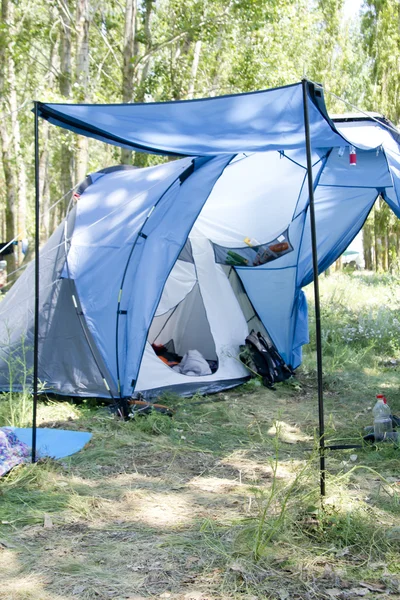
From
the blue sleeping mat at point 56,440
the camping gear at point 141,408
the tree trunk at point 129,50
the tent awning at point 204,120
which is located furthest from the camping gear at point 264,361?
the tree trunk at point 129,50

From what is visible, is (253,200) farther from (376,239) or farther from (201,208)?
(376,239)

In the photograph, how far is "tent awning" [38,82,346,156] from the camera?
3.47 meters

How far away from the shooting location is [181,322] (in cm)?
708

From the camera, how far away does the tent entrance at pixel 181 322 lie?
22.4 feet

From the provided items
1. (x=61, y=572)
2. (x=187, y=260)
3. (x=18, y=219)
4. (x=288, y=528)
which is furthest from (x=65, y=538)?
(x=18, y=219)

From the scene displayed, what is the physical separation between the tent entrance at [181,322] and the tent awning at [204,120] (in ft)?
10.8

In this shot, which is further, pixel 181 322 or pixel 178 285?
pixel 181 322

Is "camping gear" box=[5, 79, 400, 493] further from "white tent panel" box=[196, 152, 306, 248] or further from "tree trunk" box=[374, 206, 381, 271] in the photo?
"tree trunk" box=[374, 206, 381, 271]

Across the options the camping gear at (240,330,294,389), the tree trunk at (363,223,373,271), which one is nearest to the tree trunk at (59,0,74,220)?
the camping gear at (240,330,294,389)

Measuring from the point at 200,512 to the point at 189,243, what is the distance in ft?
12.4

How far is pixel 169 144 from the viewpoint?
11.6 ft

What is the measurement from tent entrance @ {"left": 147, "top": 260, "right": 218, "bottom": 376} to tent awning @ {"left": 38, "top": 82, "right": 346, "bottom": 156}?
330cm

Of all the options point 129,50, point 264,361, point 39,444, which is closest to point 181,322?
point 264,361

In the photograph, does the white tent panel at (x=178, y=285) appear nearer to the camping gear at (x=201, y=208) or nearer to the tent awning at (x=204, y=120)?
the camping gear at (x=201, y=208)
